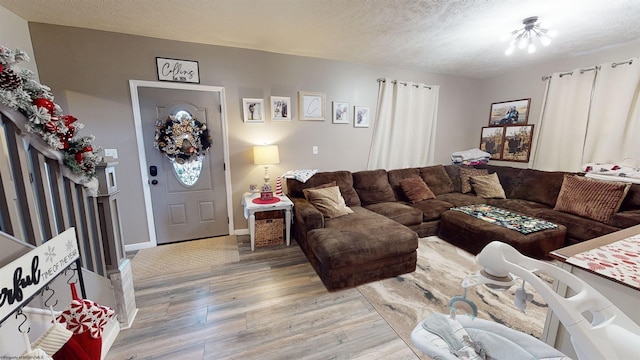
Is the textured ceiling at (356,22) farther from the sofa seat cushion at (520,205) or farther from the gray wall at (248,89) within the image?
the sofa seat cushion at (520,205)

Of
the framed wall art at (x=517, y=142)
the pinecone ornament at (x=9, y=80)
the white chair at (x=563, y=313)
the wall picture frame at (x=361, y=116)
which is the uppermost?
the wall picture frame at (x=361, y=116)

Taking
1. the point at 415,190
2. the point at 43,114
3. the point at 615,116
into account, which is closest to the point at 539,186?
the point at 615,116

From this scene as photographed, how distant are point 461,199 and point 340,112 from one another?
2.24 metres

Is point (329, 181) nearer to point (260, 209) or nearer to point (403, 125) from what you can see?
point (260, 209)

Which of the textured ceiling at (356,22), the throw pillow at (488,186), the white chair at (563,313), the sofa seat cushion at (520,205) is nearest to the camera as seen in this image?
the white chair at (563,313)

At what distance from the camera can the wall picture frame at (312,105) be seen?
3332mm

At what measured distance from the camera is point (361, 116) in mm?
3734

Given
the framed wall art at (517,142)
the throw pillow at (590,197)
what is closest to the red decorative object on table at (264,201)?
the throw pillow at (590,197)

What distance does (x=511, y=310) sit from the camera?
187 cm

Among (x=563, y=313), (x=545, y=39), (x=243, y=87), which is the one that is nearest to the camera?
(x=563, y=313)

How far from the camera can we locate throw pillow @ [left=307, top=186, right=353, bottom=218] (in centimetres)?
279

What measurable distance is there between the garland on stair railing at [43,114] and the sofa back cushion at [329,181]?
2078 millimetres

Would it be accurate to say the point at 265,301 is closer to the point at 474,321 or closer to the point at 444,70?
the point at 474,321

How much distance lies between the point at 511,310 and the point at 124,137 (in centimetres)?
415
